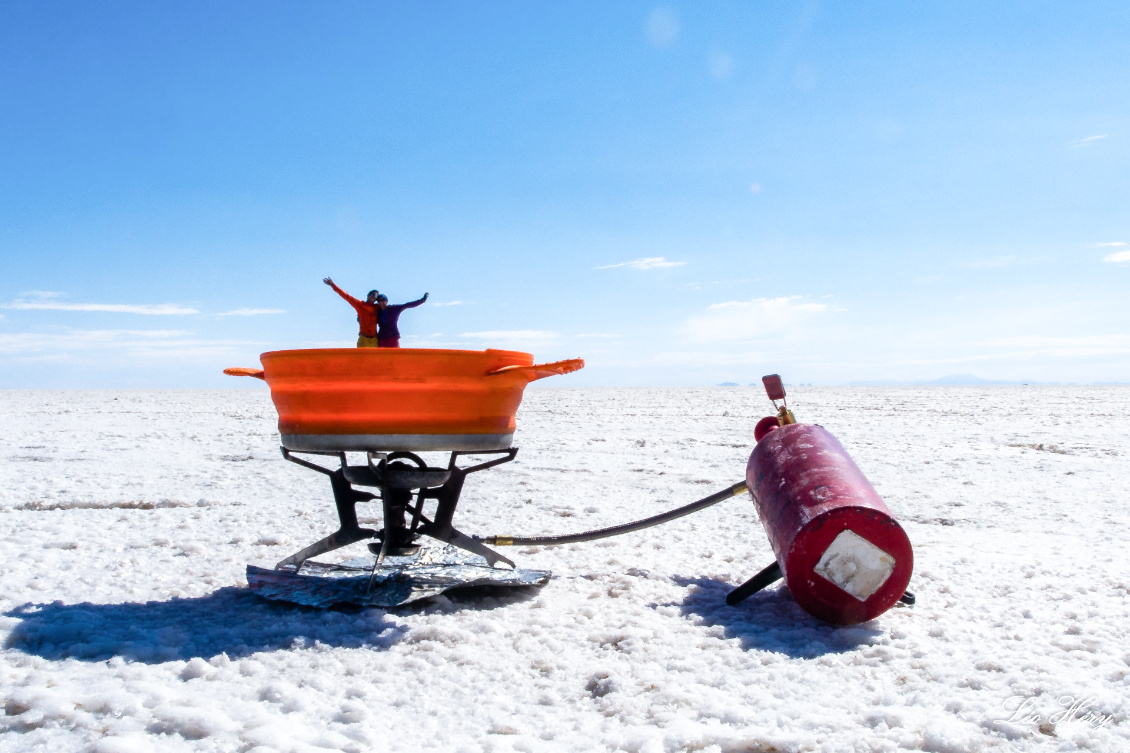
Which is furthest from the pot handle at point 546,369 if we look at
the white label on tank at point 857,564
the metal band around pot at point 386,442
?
the white label on tank at point 857,564

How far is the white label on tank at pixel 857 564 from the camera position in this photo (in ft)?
6.78

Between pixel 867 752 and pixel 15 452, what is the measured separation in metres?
7.54

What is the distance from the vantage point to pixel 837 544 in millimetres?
2066

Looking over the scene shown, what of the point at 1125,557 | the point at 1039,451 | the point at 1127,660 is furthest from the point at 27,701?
the point at 1039,451

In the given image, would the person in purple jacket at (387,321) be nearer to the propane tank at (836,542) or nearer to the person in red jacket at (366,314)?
the person in red jacket at (366,314)

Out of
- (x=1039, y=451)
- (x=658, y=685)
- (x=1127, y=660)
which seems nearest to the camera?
(x=658, y=685)

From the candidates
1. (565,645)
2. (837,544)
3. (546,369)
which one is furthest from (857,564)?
(546,369)

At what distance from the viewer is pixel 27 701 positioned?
1620 millimetres

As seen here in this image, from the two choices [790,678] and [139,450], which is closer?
[790,678]

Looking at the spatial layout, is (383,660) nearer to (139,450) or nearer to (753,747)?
(753,747)

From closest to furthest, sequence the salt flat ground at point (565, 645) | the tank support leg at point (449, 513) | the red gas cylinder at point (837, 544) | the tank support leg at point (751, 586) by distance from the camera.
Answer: the salt flat ground at point (565, 645), the red gas cylinder at point (837, 544), the tank support leg at point (751, 586), the tank support leg at point (449, 513)

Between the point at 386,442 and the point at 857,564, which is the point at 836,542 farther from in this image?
the point at 386,442

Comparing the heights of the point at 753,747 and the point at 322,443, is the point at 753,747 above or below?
below

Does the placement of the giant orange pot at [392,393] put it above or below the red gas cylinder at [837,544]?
above
